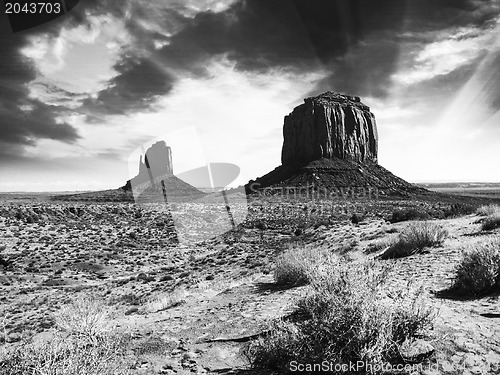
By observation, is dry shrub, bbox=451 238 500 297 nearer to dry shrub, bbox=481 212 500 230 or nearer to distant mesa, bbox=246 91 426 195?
dry shrub, bbox=481 212 500 230

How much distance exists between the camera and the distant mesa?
323ft

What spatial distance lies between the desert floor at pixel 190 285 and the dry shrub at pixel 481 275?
0.40 metres

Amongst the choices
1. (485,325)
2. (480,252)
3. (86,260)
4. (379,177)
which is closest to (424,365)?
(485,325)

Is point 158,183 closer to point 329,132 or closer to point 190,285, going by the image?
point 329,132

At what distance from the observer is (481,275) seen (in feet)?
20.2

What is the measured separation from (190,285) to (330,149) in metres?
114

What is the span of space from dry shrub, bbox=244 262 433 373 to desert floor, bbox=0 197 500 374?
406 millimetres

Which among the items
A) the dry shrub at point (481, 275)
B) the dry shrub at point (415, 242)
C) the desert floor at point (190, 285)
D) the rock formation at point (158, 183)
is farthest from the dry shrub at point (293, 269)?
the rock formation at point (158, 183)

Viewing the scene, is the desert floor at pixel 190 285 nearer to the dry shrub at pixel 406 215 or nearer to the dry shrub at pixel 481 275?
the dry shrub at pixel 481 275

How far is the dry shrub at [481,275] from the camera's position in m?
6.07

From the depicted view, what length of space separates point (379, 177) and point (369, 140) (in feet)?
117

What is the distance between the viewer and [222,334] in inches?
231

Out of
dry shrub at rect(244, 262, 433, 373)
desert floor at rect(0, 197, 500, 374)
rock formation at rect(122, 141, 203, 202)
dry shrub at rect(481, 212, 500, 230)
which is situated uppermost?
rock formation at rect(122, 141, 203, 202)

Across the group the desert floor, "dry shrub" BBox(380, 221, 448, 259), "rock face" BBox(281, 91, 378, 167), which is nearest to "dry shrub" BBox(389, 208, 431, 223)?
the desert floor
